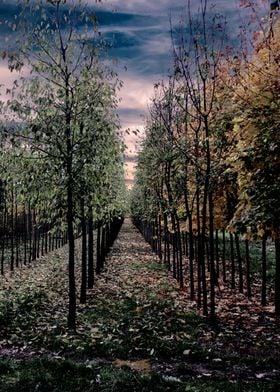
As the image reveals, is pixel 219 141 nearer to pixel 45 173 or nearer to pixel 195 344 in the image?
pixel 45 173

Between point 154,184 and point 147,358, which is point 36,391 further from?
point 154,184

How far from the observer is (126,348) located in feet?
36.9

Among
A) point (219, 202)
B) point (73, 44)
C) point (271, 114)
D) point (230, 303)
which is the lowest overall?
point (230, 303)

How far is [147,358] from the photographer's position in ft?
34.7

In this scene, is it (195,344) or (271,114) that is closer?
(271,114)

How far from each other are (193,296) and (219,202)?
604cm

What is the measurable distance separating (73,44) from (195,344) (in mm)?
9739

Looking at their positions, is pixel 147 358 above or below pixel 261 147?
below

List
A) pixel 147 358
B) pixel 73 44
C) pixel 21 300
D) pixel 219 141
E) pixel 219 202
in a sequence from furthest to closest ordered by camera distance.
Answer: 1. pixel 219 202
2. pixel 21 300
3. pixel 219 141
4. pixel 73 44
5. pixel 147 358

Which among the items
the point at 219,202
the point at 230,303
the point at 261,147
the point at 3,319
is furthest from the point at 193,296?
the point at 261,147

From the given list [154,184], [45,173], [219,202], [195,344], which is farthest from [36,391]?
[154,184]

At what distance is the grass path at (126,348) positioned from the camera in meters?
8.30

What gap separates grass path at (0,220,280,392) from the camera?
27.2 feet

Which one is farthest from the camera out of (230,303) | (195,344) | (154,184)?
(154,184)
